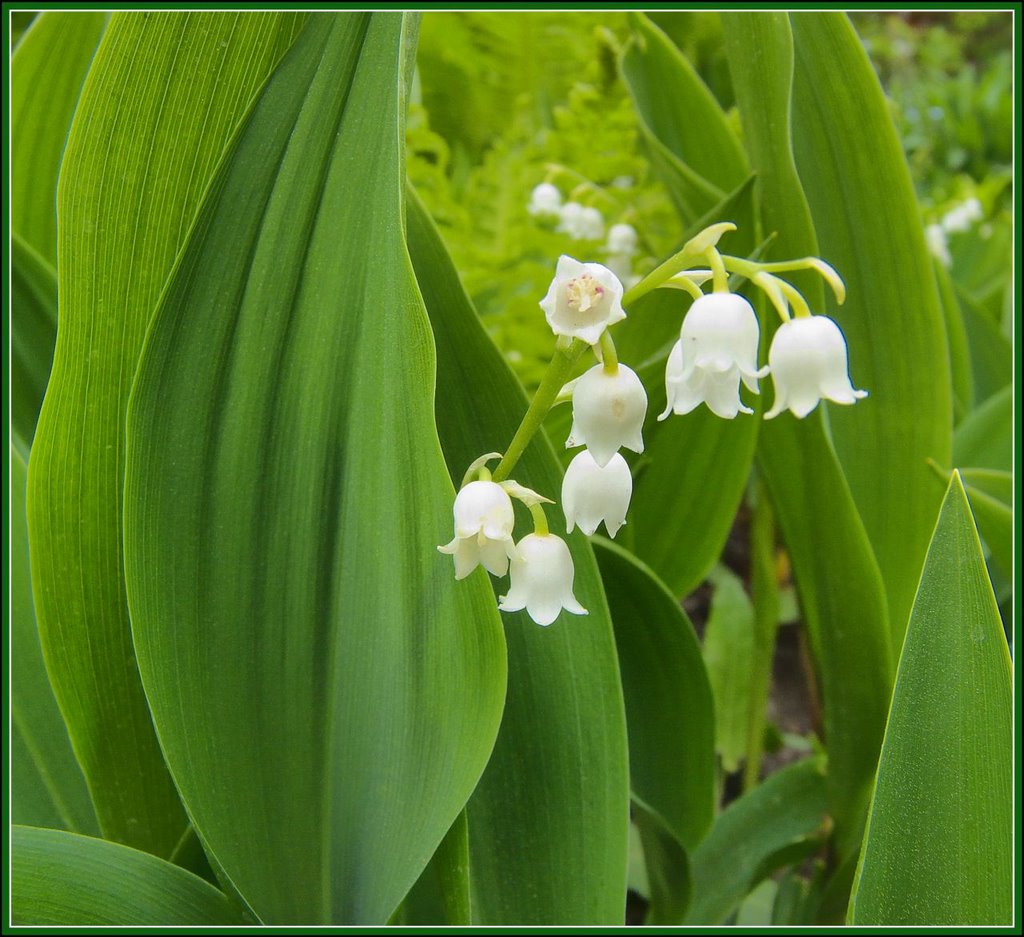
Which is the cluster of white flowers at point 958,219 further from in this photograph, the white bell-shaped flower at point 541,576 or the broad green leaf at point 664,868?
the white bell-shaped flower at point 541,576

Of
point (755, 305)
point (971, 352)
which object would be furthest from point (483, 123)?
point (755, 305)

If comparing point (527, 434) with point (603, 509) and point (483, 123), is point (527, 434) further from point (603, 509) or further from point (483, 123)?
point (483, 123)

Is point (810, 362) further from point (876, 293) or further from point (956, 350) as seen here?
point (956, 350)

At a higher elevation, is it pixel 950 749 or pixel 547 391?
pixel 547 391

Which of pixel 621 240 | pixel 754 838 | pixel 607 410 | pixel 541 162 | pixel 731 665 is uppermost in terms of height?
pixel 541 162

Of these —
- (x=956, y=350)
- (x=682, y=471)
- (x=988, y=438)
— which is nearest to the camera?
(x=682, y=471)

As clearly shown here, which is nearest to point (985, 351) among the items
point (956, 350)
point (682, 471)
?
point (956, 350)

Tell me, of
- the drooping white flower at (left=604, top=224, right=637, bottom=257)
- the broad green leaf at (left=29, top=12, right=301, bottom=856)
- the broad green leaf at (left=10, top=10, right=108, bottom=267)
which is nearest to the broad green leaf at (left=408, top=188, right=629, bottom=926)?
the broad green leaf at (left=29, top=12, right=301, bottom=856)
